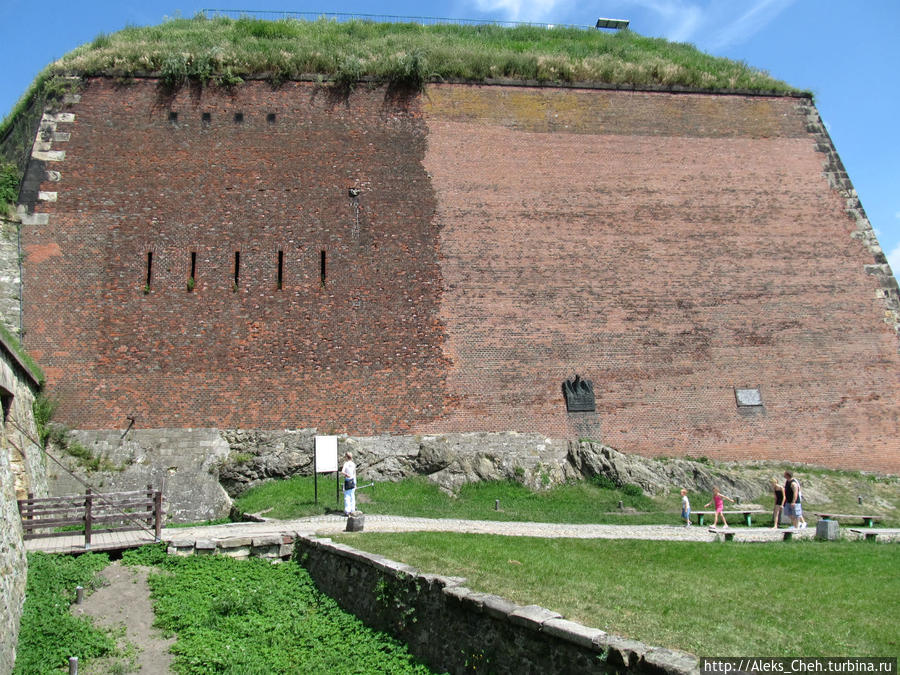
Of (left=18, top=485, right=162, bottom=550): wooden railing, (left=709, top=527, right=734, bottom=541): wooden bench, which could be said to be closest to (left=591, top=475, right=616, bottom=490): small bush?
(left=709, top=527, right=734, bottom=541): wooden bench

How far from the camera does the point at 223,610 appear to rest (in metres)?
7.98

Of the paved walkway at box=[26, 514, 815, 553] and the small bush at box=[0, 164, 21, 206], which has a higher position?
the small bush at box=[0, 164, 21, 206]

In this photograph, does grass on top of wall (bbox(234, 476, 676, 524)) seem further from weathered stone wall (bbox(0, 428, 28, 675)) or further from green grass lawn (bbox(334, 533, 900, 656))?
weathered stone wall (bbox(0, 428, 28, 675))

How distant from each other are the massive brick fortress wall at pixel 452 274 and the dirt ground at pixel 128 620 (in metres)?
6.28

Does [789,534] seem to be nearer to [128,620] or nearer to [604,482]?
[604,482]

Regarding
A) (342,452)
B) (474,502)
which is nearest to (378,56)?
(342,452)

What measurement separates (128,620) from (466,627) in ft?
14.5

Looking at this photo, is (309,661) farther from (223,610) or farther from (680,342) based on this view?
(680,342)

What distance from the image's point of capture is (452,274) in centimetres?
1645

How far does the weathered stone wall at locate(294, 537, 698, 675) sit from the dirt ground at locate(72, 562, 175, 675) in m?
2.02

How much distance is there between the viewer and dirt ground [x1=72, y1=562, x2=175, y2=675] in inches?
271

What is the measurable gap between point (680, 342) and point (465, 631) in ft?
41.5

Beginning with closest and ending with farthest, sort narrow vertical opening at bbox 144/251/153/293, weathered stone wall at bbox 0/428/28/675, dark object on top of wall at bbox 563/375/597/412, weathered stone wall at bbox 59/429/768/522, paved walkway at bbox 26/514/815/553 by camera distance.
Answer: weathered stone wall at bbox 0/428/28/675
paved walkway at bbox 26/514/815/553
weathered stone wall at bbox 59/429/768/522
narrow vertical opening at bbox 144/251/153/293
dark object on top of wall at bbox 563/375/597/412

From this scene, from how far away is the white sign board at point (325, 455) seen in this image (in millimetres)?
12156
